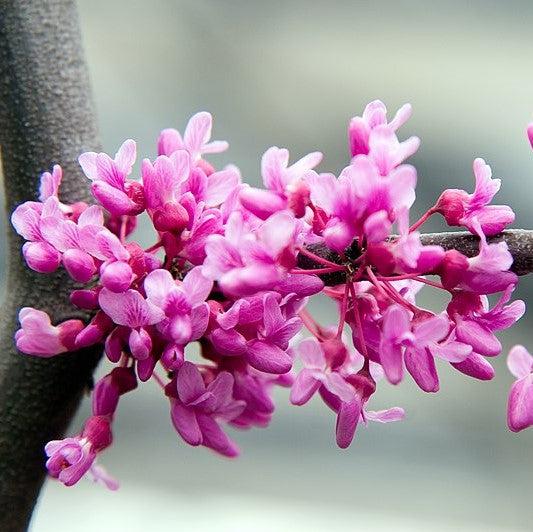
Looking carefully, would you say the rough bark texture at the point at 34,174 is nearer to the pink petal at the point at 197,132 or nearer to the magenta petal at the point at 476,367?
the pink petal at the point at 197,132

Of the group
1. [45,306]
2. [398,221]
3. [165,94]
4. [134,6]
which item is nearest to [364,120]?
[398,221]

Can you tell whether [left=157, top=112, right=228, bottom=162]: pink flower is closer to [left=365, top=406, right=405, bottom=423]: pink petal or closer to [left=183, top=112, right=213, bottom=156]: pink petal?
[left=183, top=112, right=213, bottom=156]: pink petal

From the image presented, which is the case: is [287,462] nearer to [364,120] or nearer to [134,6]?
[134,6]

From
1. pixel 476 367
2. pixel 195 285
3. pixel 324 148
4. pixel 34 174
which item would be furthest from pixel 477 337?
pixel 324 148

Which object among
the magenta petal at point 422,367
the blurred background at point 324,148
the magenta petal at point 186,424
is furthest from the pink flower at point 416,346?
the blurred background at point 324,148

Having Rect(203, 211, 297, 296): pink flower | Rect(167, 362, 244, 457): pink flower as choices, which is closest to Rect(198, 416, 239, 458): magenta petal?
Rect(167, 362, 244, 457): pink flower
